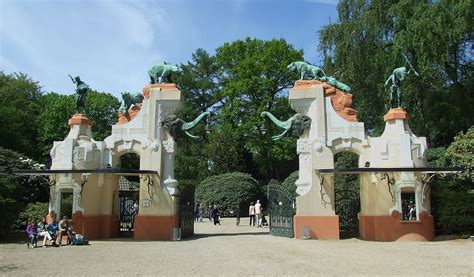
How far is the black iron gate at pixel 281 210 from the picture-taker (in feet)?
67.6

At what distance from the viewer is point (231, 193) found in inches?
1446

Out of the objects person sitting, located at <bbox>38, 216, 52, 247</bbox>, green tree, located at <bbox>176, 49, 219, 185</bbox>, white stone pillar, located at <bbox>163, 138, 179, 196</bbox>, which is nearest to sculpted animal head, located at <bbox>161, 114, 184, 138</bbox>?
white stone pillar, located at <bbox>163, 138, 179, 196</bbox>

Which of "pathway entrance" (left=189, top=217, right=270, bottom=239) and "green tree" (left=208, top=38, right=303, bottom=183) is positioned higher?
→ "green tree" (left=208, top=38, right=303, bottom=183)

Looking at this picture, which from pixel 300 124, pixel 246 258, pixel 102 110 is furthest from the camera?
pixel 102 110

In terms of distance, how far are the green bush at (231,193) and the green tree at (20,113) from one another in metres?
15.0

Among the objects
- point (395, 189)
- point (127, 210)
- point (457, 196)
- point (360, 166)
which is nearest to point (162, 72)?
point (127, 210)

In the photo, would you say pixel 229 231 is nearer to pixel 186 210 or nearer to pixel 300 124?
pixel 186 210

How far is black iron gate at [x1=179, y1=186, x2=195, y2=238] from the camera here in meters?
20.8

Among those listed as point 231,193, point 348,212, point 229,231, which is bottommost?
point 229,231

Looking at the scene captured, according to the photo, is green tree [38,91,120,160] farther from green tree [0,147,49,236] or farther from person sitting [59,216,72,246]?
person sitting [59,216,72,246]

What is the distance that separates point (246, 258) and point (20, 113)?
32.3m

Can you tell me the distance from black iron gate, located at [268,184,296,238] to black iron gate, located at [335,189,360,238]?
2.52 meters

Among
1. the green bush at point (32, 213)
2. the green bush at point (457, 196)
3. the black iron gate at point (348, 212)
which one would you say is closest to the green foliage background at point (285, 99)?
the green bush at point (457, 196)

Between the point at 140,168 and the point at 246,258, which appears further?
the point at 140,168
